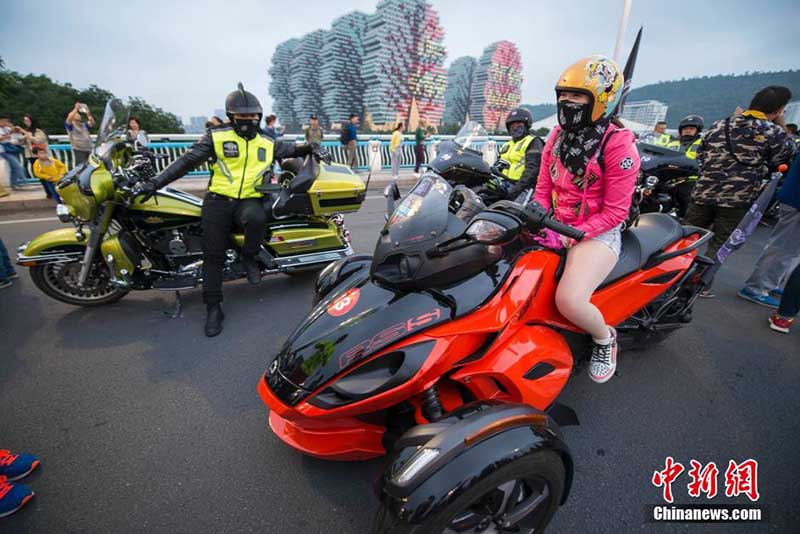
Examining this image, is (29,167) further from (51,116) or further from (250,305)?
(51,116)

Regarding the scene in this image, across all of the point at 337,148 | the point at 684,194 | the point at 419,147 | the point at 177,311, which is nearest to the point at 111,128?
the point at 177,311

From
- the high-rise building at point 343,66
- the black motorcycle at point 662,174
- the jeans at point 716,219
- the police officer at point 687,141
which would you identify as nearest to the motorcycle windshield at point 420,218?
the jeans at point 716,219

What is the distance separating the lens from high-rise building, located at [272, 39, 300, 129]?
3083 inches

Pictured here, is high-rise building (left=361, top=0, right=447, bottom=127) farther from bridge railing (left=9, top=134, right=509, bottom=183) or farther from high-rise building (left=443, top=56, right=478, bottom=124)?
bridge railing (left=9, top=134, right=509, bottom=183)

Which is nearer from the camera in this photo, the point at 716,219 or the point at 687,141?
the point at 716,219

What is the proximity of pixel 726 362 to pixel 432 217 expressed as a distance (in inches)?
117

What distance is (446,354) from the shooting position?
1.49 m

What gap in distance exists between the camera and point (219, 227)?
3.21 meters

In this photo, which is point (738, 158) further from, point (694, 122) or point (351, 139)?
point (351, 139)

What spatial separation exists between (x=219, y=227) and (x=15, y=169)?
8.91 m

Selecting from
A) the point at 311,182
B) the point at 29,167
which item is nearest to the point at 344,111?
the point at 29,167

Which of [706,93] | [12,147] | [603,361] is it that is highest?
[706,93]

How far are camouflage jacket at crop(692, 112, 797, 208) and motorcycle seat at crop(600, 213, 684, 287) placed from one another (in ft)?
5.29

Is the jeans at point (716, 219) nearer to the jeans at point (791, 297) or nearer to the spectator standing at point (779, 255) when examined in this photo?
the spectator standing at point (779, 255)
